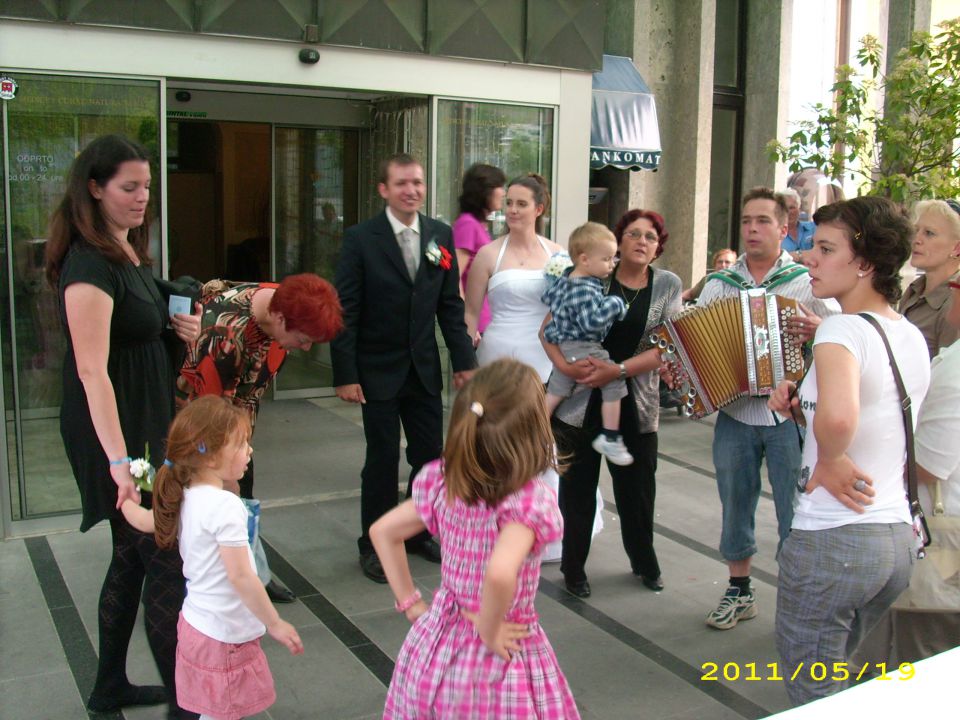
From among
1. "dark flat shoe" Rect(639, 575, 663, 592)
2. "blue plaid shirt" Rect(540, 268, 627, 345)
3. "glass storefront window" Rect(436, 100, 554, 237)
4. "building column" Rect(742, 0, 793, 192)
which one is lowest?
"dark flat shoe" Rect(639, 575, 663, 592)

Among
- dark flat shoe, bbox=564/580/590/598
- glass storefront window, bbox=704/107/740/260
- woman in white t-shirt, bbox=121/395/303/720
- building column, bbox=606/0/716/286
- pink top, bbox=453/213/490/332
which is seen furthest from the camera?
glass storefront window, bbox=704/107/740/260

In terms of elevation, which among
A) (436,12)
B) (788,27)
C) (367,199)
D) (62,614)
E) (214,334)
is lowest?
(62,614)

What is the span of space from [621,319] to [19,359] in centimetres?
362

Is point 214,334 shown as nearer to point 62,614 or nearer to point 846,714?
point 62,614

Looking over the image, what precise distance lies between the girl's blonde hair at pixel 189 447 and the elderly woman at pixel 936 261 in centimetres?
305

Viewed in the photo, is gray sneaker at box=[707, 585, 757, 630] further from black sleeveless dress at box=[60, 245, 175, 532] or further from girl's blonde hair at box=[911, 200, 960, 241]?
black sleeveless dress at box=[60, 245, 175, 532]

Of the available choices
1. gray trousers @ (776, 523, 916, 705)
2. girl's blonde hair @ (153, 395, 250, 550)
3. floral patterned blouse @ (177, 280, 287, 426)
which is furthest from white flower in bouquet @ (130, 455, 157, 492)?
gray trousers @ (776, 523, 916, 705)

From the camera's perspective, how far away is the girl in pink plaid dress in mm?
2400

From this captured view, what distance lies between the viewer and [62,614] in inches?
184

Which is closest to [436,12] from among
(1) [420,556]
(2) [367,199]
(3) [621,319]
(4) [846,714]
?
(2) [367,199]

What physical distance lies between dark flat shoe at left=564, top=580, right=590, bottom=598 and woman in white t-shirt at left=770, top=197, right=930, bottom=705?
6.44ft

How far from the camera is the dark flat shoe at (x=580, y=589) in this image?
5.02m
